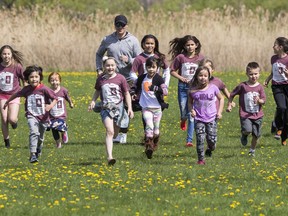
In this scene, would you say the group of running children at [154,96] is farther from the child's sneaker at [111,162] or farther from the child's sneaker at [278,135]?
the child's sneaker at [278,135]

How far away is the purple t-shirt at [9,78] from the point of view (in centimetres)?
1628

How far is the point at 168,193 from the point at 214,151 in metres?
4.26

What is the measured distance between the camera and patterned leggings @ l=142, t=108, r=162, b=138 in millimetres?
14561

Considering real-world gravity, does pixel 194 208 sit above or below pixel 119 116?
below

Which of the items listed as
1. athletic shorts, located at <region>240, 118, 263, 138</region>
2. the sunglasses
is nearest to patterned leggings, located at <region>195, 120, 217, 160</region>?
athletic shorts, located at <region>240, 118, 263, 138</region>

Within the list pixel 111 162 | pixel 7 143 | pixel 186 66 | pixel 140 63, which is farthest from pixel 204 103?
pixel 7 143

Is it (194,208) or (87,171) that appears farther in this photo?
(87,171)

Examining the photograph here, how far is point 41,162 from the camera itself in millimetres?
14258

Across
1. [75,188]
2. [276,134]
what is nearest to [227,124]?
[276,134]

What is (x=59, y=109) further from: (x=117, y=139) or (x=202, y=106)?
(x=202, y=106)

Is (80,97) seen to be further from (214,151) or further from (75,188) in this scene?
(75,188)

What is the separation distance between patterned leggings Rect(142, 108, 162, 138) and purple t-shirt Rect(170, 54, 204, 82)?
1646 mm

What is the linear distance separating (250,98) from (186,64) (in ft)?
6.43

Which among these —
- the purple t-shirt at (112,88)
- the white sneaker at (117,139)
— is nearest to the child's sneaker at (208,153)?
the purple t-shirt at (112,88)
